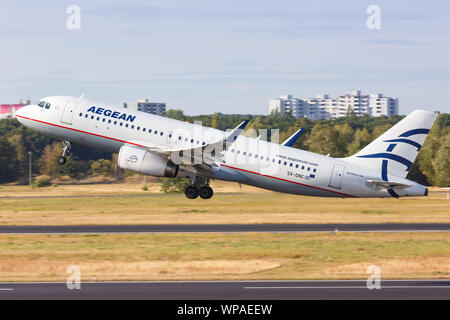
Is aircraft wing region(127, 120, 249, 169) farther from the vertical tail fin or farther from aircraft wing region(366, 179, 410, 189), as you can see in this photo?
aircraft wing region(366, 179, 410, 189)

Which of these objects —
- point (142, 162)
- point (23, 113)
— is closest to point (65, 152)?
point (23, 113)

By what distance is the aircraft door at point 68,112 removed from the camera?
1845 inches

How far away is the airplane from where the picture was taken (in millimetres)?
45906

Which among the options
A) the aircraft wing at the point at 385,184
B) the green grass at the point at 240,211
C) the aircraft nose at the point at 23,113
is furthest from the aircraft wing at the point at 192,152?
the aircraft wing at the point at 385,184

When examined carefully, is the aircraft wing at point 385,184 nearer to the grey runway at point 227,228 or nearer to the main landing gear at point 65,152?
the grey runway at point 227,228

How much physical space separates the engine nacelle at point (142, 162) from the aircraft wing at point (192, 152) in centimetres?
41

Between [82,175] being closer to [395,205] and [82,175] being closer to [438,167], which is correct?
[438,167]

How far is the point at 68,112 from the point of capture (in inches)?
1850

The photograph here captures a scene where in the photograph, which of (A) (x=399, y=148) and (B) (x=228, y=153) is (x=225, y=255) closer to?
(B) (x=228, y=153)

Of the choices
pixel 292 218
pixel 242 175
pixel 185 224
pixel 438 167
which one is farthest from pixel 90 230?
pixel 438 167

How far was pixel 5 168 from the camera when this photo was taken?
120 meters

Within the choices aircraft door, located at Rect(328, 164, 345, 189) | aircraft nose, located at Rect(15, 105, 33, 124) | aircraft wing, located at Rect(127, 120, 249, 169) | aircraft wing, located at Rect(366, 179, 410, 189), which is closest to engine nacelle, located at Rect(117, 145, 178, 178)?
aircraft wing, located at Rect(127, 120, 249, 169)
